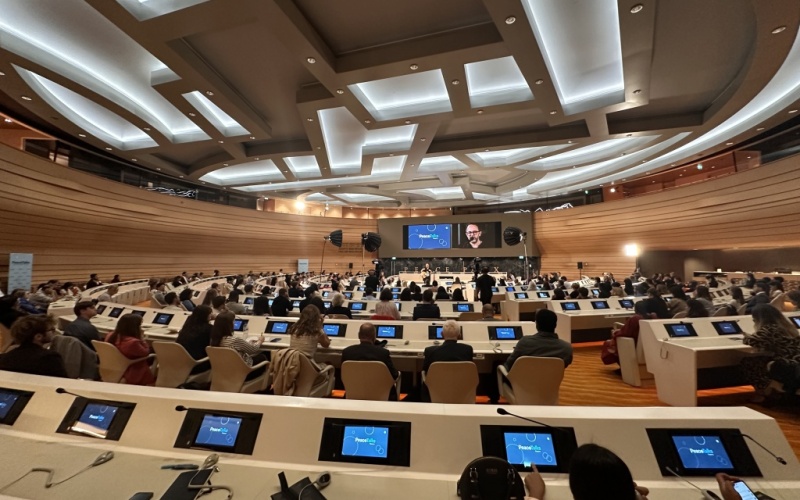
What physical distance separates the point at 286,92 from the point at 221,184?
9.78 metres

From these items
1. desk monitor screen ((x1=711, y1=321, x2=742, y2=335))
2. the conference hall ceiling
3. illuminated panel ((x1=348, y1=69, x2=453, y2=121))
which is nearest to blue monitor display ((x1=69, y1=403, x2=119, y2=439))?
the conference hall ceiling

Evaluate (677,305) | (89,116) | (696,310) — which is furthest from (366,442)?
(89,116)

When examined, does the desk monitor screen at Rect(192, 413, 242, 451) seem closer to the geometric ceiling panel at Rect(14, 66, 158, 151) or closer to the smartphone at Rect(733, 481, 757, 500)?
the smartphone at Rect(733, 481, 757, 500)

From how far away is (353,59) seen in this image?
564 centimetres

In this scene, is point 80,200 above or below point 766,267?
above

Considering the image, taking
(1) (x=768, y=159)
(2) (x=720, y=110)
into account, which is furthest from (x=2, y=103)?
(1) (x=768, y=159)

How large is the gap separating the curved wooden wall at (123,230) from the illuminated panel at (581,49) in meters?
12.2

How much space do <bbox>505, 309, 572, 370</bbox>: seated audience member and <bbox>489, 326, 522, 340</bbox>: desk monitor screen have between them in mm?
1009

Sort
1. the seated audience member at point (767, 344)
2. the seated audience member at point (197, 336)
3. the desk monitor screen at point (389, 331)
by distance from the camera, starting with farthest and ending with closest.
Answer: the desk monitor screen at point (389, 331), the seated audience member at point (197, 336), the seated audience member at point (767, 344)

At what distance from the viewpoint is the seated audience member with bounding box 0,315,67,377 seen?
7.73 ft

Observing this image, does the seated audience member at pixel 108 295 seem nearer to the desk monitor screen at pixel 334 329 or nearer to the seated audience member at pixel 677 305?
the desk monitor screen at pixel 334 329

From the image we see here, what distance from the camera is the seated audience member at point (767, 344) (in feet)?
11.6

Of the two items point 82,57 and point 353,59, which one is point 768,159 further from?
point 82,57

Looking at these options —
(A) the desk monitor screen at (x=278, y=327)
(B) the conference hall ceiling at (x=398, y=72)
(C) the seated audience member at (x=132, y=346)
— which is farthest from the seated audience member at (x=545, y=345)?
(B) the conference hall ceiling at (x=398, y=72)
